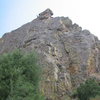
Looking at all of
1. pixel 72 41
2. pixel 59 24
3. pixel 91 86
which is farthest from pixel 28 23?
pixel 91 86

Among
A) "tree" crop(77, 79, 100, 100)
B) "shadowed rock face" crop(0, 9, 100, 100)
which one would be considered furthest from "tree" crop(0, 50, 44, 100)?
"shadowed rock face" crop(0, 9, 100, 100)

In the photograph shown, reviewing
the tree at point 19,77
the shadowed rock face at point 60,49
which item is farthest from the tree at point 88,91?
the tree at point 19,77

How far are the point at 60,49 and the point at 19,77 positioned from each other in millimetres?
20519

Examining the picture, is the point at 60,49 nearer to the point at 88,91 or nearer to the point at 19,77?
the point at 88,91

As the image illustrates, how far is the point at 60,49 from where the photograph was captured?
50656mm

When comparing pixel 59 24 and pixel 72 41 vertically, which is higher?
pixel 59 24

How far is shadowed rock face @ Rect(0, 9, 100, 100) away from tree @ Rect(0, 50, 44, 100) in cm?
896

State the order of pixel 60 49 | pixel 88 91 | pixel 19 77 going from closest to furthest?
pixel 19 77 → pixel 88 91 → pixel 60 49

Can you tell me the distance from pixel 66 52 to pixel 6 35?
15.7 m

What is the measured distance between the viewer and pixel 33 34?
5391cm

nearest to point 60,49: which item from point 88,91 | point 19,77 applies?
point 88,91

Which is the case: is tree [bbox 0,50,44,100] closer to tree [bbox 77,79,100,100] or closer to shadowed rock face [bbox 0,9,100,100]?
tree [bbox 77,79,100,100]

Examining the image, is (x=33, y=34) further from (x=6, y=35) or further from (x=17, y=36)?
(x=6, y=35)

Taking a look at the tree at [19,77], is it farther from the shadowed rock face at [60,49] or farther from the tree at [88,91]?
the shadowed rock face at [60,49]
